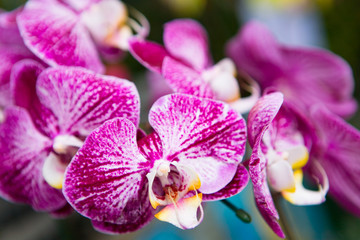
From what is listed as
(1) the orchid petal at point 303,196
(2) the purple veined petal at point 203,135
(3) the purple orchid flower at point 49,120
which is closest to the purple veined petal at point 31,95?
(3) the purple orchid flower at point 49,120

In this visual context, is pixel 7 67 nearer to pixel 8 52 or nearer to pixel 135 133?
pixel 8 52

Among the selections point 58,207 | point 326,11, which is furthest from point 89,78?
point 326,11

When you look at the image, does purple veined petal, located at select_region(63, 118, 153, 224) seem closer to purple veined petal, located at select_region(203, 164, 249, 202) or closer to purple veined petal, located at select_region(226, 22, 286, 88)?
purple veined petal, located at select_region(203, 164, 249, 202)

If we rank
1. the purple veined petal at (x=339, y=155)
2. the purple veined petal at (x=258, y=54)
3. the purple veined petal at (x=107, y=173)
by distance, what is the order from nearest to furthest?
1. the purple veined petal at (x=107, y=173)
2. the purple veined petal at (x=339, y=155)
3. the purple veined petal at (x=258, y=54)

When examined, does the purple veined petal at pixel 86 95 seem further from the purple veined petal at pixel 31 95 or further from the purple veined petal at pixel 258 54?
the purple veined petal at pixel 258 54

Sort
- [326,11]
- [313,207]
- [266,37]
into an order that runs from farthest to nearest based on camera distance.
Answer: [326,11] → [313,207] → [266,37]

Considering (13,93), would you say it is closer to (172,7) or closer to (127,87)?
(127,87)
